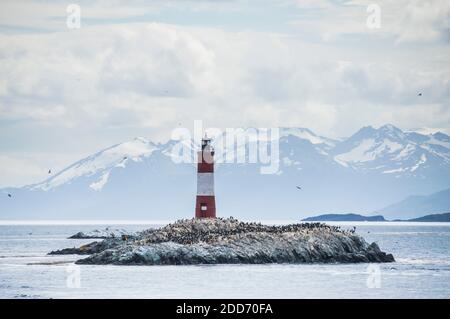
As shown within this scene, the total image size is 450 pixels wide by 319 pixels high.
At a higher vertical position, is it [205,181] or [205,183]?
[205,181]

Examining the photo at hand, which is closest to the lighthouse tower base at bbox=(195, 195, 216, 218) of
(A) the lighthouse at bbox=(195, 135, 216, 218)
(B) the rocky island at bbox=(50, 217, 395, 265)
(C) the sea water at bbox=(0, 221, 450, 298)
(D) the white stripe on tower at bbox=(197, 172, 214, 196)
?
(A) the lighthouse at bbox=(195, 135, 216, 218)

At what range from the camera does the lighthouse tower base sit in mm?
96438

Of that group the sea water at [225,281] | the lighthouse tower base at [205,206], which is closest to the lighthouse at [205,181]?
the lighthouse tower base at [205,206]

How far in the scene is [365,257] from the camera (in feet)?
306

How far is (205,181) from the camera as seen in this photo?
95062mm

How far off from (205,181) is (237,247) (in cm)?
926

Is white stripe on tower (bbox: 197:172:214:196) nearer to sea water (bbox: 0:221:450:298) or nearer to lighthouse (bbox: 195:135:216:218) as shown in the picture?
lighthouse (bbox: 195:135:216:218)

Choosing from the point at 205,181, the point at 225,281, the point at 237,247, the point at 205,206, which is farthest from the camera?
the point at 205,206

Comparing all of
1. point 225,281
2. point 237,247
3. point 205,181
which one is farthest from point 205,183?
point 225,281

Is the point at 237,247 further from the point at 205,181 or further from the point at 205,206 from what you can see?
the point at 205,206

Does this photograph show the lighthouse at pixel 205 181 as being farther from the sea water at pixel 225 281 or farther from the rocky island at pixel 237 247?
the sea water at pixel 225 281

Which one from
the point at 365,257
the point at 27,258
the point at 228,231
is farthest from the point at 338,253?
the point at 27,258

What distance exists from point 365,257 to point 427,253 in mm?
27884

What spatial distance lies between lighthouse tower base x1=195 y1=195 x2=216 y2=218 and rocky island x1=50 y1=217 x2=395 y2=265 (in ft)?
3.47
